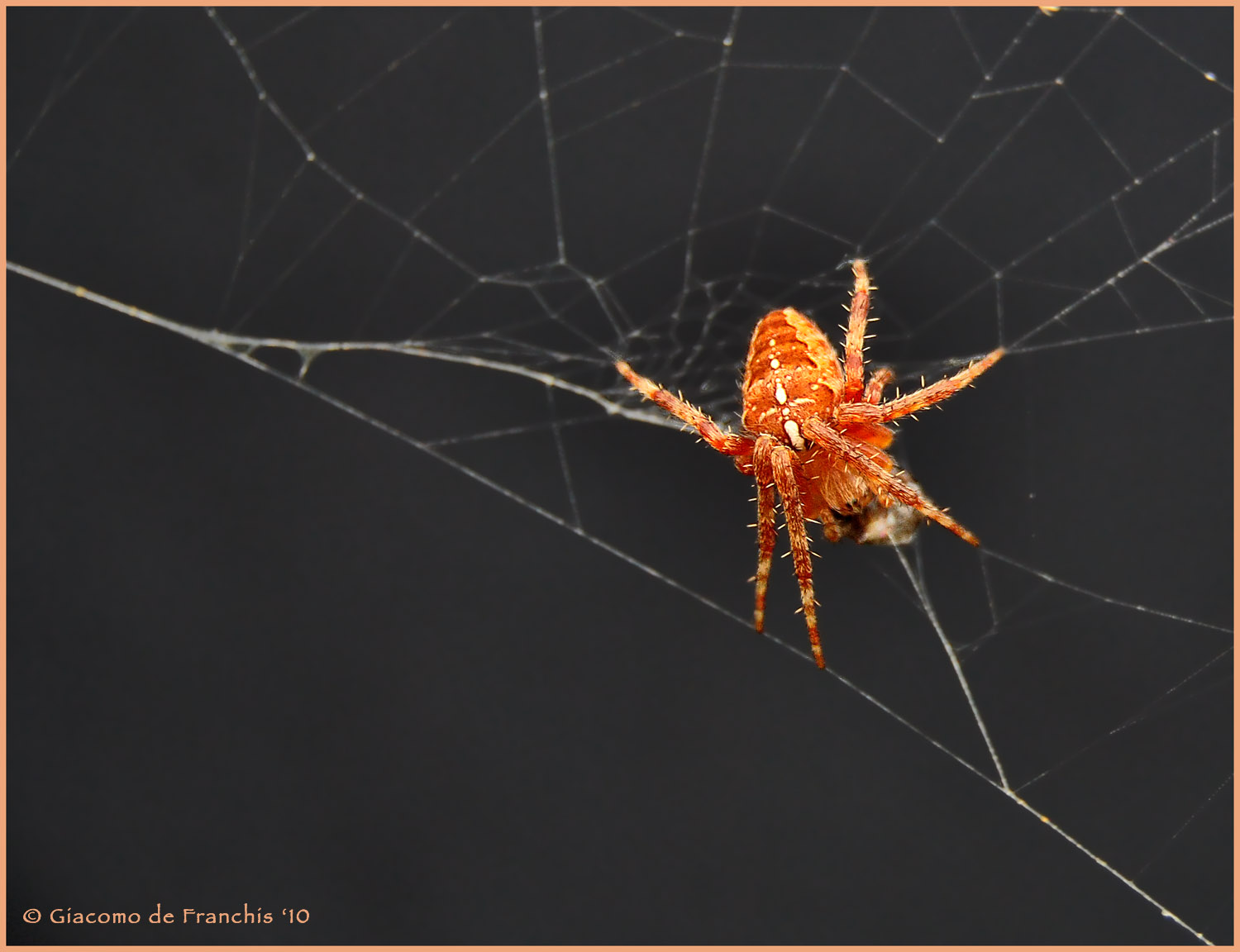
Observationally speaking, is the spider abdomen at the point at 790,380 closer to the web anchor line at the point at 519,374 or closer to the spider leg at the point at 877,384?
the spider leg at the point at 877,384

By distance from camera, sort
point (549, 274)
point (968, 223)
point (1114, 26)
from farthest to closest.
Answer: point (549, 274) < point (968, 223) < point (1114, 26)

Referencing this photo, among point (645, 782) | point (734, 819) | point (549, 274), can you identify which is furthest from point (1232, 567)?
point (549, 274)

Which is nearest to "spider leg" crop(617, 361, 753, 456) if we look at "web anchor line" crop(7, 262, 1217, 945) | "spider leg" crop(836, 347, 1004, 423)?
"spider leg" crop(836, 347, 1004, 423)

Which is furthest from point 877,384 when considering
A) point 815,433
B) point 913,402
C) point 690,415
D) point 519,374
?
point 519,374

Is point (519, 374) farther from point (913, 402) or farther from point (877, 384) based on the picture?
point (913, 402)

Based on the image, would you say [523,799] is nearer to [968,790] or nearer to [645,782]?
[645,782]

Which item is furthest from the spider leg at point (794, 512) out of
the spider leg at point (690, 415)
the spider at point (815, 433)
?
the spider leg at point (690, 415)
